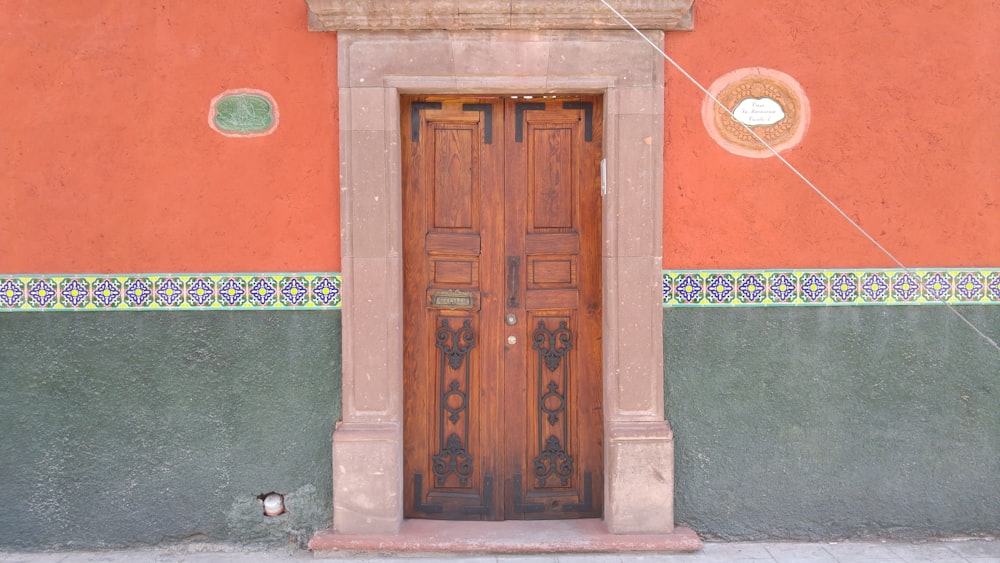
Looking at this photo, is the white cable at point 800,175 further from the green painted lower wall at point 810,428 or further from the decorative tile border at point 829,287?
the green painted lower wall at point 810,428

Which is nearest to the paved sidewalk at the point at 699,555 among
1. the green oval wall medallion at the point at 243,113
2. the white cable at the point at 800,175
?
the white cable at the point at 800,175

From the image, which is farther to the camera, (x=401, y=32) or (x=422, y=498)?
(x=422, y=498)

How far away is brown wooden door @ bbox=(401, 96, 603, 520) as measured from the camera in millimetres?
4227

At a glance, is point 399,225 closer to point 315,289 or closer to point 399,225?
point 399,225

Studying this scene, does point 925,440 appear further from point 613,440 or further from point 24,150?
point 24,150

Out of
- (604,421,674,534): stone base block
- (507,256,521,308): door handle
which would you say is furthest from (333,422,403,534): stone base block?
(604,421,674,534): stone base block

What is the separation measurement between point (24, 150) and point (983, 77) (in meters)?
5.30

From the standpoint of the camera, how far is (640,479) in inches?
159

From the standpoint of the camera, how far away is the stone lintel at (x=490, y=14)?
154 inches

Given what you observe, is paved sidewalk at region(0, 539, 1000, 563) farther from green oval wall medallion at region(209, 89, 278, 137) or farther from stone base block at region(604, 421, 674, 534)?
green oval wall medallion at region(209, 89, 278, 137)

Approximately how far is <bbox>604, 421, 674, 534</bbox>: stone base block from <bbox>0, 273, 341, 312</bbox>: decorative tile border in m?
1.77

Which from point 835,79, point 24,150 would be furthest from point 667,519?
point 24,150

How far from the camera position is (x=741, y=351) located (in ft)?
13.5

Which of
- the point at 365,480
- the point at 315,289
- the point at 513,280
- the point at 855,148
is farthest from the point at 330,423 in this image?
the point at 855,148
